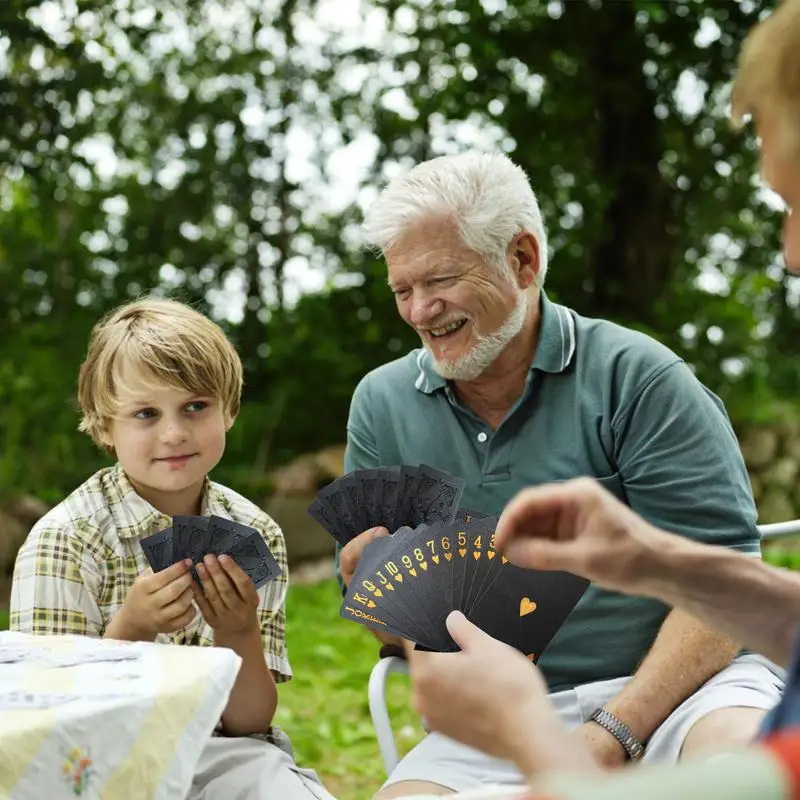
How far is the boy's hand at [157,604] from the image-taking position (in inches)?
84.7

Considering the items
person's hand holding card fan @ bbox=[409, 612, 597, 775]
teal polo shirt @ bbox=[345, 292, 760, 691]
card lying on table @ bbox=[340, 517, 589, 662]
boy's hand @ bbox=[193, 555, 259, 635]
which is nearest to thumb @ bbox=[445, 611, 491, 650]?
person's hand holding card fan @ bbox=[409, 612, 597, 775]

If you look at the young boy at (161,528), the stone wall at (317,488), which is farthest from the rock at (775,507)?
the young boy at (161,528)

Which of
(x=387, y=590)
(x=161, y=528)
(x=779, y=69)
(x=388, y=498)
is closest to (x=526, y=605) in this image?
(x=387, y=590)

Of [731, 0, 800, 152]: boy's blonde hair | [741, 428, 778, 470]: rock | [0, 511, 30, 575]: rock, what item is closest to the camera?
[731, 0, 800, 152]: boy's blonde hair

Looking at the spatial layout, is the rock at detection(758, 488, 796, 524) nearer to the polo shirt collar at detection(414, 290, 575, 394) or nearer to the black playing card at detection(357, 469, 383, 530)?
the polo shirt collar at detection(414, 290, 575, 394)

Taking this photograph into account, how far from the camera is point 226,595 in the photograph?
221cm

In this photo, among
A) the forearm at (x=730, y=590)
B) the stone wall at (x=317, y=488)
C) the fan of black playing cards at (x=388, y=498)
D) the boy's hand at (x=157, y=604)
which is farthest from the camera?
the stone wall at (x=317, y=488)

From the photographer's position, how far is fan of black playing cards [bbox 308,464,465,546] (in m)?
2.46

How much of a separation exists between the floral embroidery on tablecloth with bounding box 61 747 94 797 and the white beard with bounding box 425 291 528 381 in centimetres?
144

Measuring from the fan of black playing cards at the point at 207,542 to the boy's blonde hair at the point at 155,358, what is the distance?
45 centimetres

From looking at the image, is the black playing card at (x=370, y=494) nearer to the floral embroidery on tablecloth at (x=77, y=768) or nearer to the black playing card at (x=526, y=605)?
the black playing card at (x=526, y=605)

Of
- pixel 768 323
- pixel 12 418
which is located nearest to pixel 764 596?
pixel 12 418

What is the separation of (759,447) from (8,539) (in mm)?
6433

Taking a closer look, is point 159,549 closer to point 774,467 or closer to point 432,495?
point 432,495
